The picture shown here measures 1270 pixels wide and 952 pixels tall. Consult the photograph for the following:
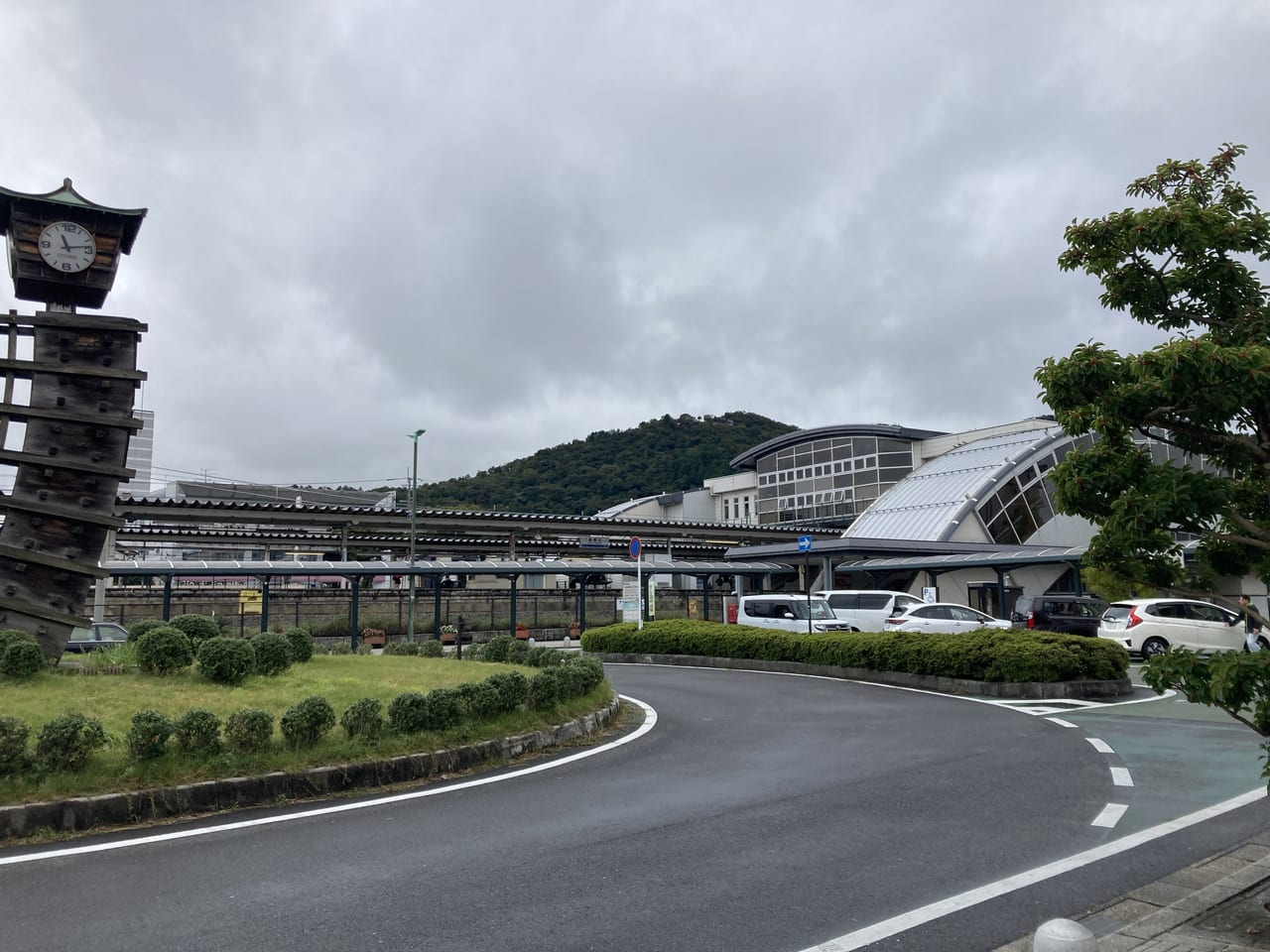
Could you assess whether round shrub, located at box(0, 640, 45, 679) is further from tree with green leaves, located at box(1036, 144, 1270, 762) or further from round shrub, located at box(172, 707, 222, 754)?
tree with green leaves, located at box(1036, 144, 1270, 762)

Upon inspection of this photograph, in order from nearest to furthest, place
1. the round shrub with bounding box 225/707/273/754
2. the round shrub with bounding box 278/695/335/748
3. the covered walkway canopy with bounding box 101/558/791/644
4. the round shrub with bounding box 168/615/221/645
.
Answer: the round shrub with bounding box 225/707/273/754
the round shrub with bounding box 278/695/335/748
the round shrub with bounding box 168/615/221/645
the covered walkway canopy with bounding box 101/558/791/644

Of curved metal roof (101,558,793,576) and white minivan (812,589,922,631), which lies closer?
white minivan (812,589,922,631)

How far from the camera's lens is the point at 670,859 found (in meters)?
5.85

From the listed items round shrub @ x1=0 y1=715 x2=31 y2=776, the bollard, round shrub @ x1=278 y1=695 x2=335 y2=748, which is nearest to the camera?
the bollard

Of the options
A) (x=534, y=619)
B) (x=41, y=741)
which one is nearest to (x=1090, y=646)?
(x=41, y=741)

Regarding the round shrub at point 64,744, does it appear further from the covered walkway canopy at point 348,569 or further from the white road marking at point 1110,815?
the covered walkway canopy at point 348,569

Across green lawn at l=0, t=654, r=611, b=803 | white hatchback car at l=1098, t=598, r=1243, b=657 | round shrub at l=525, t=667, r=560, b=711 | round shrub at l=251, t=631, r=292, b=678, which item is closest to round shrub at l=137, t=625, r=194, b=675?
green lawn at l=0, t=654, r=611, b=803

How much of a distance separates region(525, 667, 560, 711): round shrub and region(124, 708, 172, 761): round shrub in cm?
423

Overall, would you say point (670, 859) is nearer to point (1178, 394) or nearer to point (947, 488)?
point (1178, 394)

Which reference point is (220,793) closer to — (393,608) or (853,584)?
(393,608)

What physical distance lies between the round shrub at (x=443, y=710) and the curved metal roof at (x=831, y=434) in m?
52.3

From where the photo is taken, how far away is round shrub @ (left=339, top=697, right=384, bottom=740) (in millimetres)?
8602

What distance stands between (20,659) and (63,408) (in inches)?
133

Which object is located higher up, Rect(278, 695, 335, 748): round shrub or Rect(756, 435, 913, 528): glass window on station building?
Rect(756, 435, 913, 528): glass window on station building
